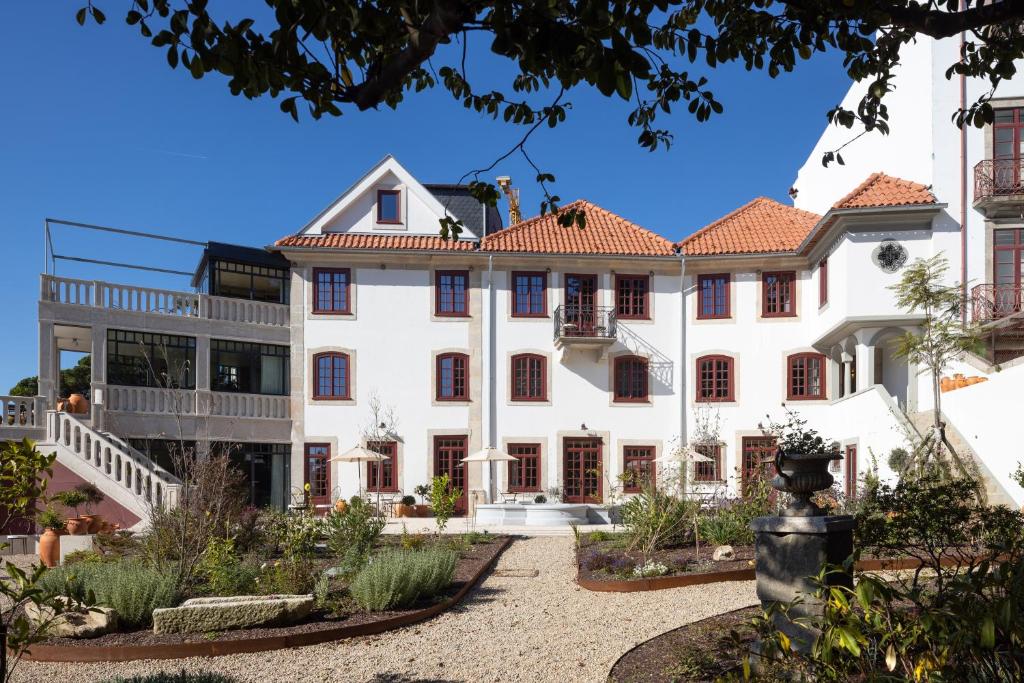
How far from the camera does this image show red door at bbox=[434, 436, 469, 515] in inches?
1011

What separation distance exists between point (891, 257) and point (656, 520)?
11852mm

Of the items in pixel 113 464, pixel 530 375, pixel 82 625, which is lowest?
pixel 82 625

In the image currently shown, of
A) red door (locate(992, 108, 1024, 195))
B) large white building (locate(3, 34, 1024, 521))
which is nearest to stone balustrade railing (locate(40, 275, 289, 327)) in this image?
large white building (locate(3, 34, 1024, 521))

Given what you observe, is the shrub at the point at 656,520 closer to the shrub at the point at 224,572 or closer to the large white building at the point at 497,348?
the shrub at the point at 224,572

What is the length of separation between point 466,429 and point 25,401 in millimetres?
11335

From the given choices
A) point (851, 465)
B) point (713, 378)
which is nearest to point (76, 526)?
point (713, 378)

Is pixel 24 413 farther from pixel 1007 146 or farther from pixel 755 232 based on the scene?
pixel 1007 146

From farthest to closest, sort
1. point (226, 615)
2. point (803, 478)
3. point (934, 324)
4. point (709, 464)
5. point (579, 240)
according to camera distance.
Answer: point (579, 240) < point (709, 464) < point (934, 324) < point (226, 615) < point (803, 478)

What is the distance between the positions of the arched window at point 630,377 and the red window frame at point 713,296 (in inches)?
90.1

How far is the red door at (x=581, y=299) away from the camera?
26.1 meters

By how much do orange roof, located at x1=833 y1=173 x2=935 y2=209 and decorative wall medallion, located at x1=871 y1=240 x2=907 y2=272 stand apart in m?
1.04

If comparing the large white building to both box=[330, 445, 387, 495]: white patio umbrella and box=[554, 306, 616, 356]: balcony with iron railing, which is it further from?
box=[330, 445, 387, 495]: white patio umbrella

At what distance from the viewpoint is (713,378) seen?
1032 inches

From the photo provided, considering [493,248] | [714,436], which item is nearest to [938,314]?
[714,436]
